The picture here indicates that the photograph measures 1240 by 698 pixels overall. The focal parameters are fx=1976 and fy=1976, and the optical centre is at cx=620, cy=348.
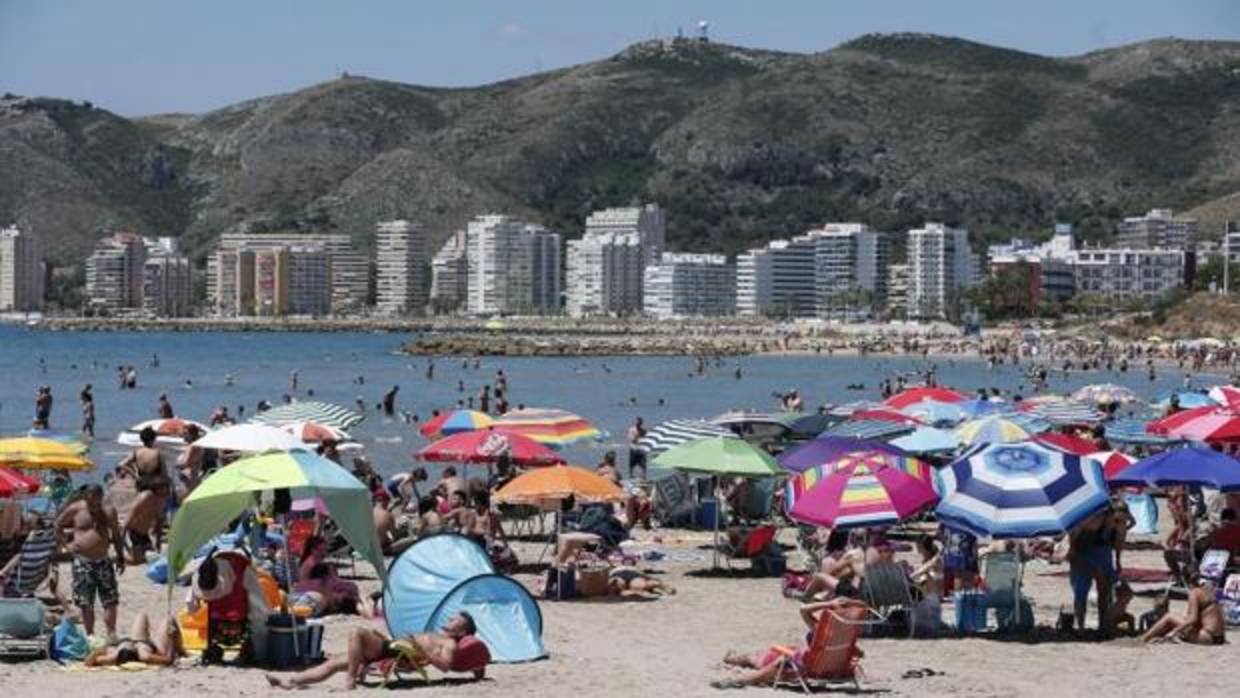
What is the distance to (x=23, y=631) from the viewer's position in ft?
41.0

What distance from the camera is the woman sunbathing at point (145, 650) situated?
1215cm

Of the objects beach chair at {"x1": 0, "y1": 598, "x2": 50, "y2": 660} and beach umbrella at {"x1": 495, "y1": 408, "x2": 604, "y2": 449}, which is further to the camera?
beach umbrella at {"x1": 495, "y1": 408, "x2": 604, "y2": 449}

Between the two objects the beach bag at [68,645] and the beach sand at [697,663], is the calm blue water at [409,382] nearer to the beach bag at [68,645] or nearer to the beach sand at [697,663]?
the beach sand at [697,663]

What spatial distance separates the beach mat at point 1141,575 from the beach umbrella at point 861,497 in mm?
3128

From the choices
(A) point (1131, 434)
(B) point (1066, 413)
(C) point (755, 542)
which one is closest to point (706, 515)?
(C) point (755, 542)

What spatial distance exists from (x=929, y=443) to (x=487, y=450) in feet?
15.7

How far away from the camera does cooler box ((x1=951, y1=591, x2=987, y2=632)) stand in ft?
46.1

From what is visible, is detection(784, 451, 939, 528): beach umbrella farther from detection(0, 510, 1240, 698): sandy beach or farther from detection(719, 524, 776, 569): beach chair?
detection(719, 524, 776, 569): beach chair

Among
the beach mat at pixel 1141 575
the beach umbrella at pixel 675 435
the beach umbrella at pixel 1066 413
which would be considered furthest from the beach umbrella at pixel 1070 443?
the beach umbrella at pixel 1066 413

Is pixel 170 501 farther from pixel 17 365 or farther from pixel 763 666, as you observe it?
pixel 17 365

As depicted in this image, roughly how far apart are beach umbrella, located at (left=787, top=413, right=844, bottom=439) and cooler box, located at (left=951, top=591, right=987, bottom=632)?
40.6 ft

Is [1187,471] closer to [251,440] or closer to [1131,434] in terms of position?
[251,440]

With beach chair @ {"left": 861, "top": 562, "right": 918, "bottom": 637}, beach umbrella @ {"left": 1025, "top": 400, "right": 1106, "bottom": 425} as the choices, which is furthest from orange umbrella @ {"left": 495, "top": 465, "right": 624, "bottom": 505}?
beach umbrella @ {"left": 1025, "top": 400, "right": 1106, "bottom": 425}

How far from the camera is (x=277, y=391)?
230ft
